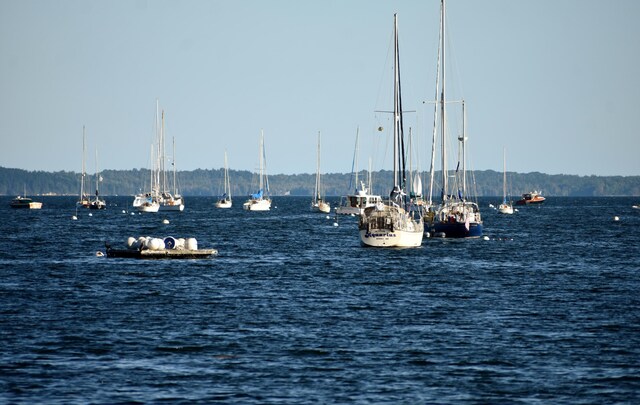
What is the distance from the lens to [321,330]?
42.2m

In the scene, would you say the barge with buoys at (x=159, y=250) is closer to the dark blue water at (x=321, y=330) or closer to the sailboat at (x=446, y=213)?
the dark blue water at (x=321, y=330)

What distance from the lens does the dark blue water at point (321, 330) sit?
31.4m

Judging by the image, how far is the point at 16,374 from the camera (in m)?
32.9

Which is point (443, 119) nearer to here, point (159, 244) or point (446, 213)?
point (446, 213)

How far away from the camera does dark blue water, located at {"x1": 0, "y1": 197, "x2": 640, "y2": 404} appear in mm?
31359

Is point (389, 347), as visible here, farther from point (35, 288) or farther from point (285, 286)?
point (35, 288)

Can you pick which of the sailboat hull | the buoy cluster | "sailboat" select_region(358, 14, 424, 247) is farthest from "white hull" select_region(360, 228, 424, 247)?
the buoy cluster

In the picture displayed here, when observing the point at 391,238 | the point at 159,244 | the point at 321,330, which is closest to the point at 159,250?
the point at 159,244

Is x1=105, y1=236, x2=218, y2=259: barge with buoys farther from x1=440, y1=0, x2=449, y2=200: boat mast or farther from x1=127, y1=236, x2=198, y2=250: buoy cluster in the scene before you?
x1=440, y1=0, x2=449, y2=200: boat mast

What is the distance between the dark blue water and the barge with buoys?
62.8 inches

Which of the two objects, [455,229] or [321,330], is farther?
[455,229]

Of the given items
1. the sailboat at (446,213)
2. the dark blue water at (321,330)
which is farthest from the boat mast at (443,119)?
the dark blue water at (321,330)

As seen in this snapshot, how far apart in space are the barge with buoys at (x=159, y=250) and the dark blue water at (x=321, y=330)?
5.23 ft

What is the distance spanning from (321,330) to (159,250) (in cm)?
3589
